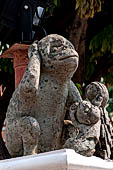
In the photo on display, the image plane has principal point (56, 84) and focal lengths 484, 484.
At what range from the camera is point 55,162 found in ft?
8.96

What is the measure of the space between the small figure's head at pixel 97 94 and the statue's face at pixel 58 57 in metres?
0.19

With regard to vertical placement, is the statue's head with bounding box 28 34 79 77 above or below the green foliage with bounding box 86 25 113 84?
above

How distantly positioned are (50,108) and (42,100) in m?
0.08

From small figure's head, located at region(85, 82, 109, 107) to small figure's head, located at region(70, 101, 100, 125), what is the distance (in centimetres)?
12

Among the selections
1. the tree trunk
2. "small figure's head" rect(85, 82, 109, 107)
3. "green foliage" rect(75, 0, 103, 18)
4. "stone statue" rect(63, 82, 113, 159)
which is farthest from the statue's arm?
the tree trunk

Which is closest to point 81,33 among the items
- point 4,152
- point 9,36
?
point 9,36

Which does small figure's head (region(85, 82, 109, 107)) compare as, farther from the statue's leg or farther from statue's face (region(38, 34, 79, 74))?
the statue's leg

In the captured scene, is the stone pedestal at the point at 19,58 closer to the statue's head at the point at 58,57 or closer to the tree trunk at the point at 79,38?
the tree trunk at the point at 79,38

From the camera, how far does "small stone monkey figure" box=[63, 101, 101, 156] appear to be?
299cm

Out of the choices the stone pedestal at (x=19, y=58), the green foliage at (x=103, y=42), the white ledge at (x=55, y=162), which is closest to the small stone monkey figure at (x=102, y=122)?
the white ledge at (x=55, y=162)

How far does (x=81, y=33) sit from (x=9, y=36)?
3.93 ft

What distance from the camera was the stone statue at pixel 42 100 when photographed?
315cm

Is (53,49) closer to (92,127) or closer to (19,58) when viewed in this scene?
(92,127)

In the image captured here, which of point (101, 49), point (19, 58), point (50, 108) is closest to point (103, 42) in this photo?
point (101, 49)
